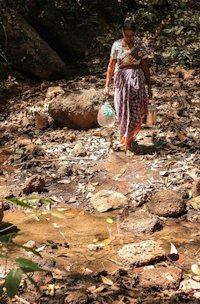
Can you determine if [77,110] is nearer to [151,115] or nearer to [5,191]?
[151,115]

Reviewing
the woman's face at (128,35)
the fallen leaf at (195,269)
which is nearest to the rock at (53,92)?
the woman's face at (128,35)

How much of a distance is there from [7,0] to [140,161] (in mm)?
5173

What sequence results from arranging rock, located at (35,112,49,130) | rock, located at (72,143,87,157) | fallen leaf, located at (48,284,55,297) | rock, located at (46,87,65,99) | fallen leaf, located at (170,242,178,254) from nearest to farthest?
fallen leaf, located at (48,284,55,297)
fallen leaf, located at (170,242,178,254)
rock, located at (72,143,87,157)
rock, located at (35,112,49,130)
rock, located at (46,87,65,99)

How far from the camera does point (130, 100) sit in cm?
559

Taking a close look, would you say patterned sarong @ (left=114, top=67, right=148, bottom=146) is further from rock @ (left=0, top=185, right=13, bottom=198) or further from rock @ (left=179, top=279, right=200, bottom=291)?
rock @ (left=179, top=279, right=200, bottom=291)

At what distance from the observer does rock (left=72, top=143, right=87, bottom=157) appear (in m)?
5.86

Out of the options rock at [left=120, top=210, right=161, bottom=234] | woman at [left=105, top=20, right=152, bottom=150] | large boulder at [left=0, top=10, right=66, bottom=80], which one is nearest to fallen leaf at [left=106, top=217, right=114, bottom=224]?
rock at [left=120, top=210, right=161, bottom=234]

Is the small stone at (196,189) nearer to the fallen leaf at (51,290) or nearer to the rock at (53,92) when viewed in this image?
the fallen leaf at (51,290)

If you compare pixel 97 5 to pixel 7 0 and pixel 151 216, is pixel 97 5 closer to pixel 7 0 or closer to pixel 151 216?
pixel 7 0

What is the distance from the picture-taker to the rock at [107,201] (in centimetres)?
467

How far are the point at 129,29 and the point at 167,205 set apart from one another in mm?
2018

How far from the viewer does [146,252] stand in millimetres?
3529

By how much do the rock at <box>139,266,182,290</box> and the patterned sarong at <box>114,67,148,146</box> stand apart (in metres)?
2.58

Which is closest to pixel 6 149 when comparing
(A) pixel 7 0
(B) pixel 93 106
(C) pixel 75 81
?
(B) pixel 93 106
